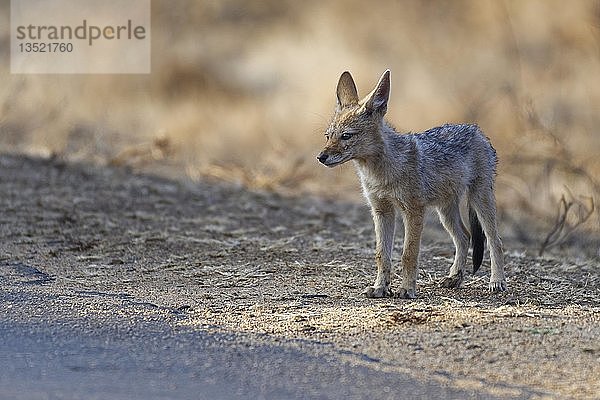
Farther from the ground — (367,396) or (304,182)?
(304,182)

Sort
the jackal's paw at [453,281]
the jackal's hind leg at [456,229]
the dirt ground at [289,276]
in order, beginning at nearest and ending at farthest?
the dirt ground at [289,276] < the jackal's paw at [453,281] < the jackal's hind leg at [456,229]

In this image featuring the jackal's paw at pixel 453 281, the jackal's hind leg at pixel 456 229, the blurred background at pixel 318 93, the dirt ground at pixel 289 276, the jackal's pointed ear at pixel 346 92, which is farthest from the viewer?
the blurred background at pixel 318 93

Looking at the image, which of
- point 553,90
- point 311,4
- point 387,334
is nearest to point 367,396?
point 387,334

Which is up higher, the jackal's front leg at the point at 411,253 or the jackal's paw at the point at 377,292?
the jackal's front leg at the point at 411,253

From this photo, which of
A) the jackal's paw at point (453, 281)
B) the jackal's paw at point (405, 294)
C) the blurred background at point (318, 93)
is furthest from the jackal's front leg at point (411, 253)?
the blurred background at point (318, 93)

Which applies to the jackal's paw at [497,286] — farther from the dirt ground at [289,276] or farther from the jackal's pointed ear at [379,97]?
the jackal's pointed ear at [379,97]

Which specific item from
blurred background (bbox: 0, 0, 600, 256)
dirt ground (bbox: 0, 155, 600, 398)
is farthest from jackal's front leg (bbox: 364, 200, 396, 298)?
blurred background (bbox: 0, 0, 600, 256)

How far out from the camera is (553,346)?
5.81 m

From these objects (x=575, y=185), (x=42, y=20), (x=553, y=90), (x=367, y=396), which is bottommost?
(x=367, y=396)

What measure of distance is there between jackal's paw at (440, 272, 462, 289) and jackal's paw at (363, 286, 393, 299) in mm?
652

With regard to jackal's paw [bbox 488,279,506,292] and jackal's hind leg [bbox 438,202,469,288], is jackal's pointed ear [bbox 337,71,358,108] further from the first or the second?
jackal's paw [bbox 488,279,506,292]

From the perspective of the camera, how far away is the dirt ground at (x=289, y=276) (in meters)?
5.70

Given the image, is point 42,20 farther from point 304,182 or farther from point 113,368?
point 113,368

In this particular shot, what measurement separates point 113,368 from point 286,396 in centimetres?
97
